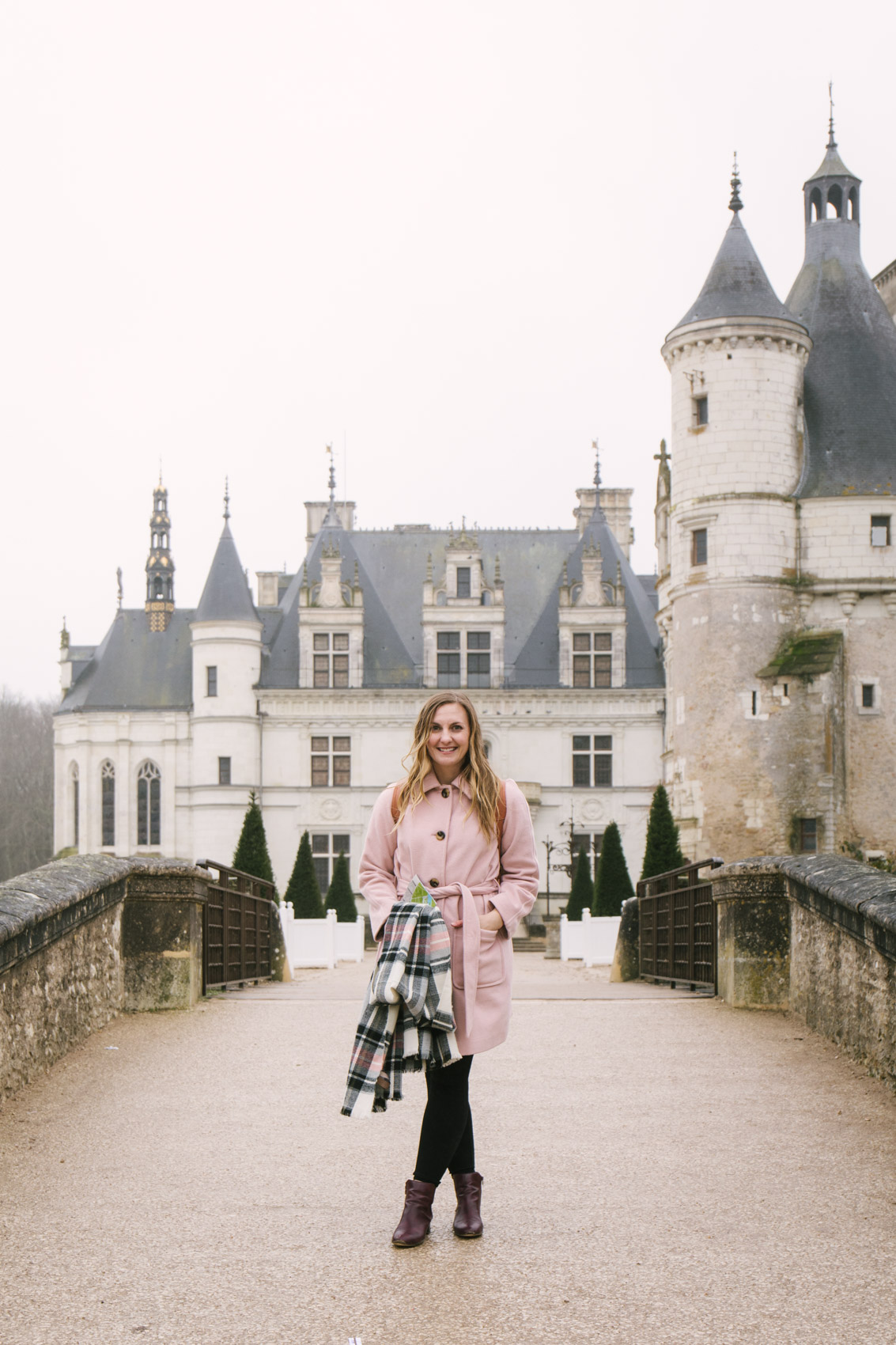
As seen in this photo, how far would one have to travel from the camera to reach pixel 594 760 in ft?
147

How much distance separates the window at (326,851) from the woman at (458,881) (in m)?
39.3

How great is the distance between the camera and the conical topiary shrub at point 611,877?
33.6m

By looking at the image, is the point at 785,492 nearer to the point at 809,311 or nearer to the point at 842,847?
the point at 809,311

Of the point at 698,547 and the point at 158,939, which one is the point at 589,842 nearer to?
the point at 698,547

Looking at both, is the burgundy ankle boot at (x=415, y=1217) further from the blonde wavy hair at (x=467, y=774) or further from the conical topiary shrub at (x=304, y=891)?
the conical topiary shrub at (x=304, y=891)

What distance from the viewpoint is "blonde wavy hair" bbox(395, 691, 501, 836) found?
4.91 meters

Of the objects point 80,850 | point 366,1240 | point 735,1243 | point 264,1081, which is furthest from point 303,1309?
point 80,850

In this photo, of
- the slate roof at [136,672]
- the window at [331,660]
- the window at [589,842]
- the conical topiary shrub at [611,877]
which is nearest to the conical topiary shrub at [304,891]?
the conical topiary shrub at [611,877]

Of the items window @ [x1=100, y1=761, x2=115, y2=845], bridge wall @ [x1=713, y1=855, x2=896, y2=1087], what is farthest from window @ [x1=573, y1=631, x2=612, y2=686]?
bridge wall @ [x1=713, y1=855, x2=896, y2=1087]

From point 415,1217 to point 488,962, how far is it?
79cm

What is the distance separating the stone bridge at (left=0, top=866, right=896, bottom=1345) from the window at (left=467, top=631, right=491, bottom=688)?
36397 millimetres

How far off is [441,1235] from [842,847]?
90.6 feet

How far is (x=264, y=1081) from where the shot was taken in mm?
7727

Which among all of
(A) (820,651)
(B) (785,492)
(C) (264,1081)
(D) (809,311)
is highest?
(D) (809,311)
